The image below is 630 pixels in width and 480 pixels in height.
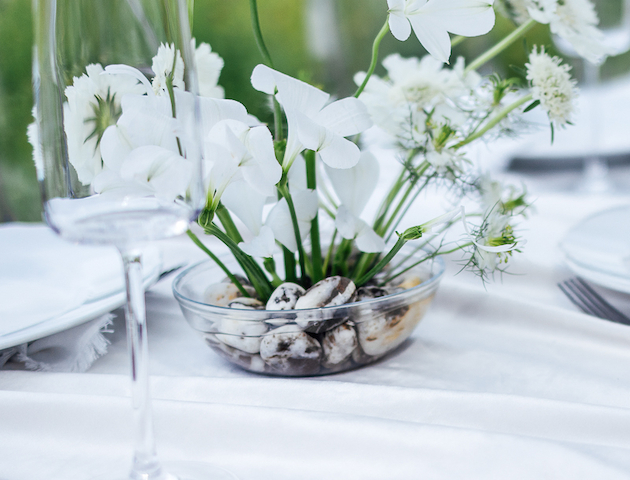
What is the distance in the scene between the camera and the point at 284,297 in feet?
1.26

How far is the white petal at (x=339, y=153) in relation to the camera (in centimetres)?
34

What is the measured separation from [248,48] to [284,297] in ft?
6.32

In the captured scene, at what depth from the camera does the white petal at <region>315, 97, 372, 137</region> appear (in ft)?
1.13

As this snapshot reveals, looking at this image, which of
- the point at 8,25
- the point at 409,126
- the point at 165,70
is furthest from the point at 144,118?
the point at 8,25

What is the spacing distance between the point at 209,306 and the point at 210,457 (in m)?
0.09

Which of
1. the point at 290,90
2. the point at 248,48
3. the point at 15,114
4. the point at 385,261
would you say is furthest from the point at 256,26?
the point at 248,48

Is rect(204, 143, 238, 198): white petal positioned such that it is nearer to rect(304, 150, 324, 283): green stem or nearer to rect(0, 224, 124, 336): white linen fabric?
rect(304, 150, 324, 283): green stem

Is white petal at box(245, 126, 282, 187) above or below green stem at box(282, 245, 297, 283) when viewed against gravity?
above

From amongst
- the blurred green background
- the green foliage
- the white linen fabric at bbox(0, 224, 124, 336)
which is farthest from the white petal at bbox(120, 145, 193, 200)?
the green foliage

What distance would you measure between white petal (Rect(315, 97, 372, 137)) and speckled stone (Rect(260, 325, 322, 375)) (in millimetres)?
124

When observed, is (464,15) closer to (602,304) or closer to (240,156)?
(240,156)

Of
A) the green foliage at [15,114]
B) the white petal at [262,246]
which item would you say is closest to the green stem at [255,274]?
the white petal at [262,246]

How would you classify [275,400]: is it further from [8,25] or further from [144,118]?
[8,25]

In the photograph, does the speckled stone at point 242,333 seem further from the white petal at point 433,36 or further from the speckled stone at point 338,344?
the white petal at point 433,36
